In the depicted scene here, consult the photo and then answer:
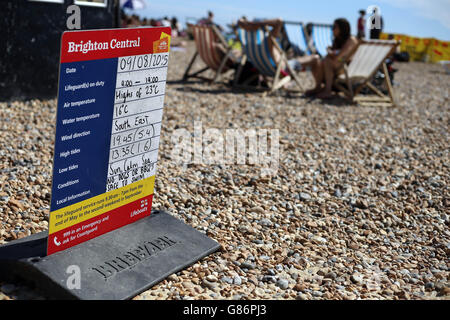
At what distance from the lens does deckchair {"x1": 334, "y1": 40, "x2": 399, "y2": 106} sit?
7.13m

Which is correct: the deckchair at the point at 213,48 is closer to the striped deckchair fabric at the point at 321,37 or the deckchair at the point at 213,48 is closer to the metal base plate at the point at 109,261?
the striped deckchair fabric at the point at 321,37

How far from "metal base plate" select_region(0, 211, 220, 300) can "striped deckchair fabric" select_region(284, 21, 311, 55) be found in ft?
24.9

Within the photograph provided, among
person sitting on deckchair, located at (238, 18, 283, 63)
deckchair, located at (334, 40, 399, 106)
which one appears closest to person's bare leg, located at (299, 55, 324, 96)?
deckchair, located at (334, 40, 399, 106)

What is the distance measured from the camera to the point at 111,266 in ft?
7.48

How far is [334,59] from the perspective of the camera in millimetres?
7527

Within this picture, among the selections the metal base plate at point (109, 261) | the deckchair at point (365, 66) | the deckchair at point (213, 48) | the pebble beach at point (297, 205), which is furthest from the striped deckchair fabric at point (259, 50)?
the metal base plate at point (109, 261)

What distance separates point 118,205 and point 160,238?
30cm

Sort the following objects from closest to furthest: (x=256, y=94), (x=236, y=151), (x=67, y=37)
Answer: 1. (x=67, y=37)
2. (x=236, y=151)
3. (x=256, y=94)

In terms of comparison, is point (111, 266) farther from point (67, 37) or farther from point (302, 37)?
point (302, 37)

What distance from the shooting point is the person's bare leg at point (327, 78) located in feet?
24.9

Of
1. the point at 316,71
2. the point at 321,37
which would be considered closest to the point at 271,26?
the point at 316,71

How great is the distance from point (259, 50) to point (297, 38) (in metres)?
2.47

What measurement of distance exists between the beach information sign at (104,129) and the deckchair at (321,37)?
758 cm
